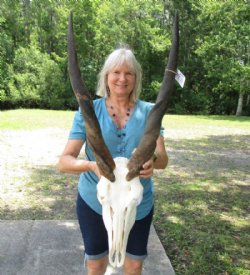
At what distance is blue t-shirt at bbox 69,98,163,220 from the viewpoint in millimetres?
2439

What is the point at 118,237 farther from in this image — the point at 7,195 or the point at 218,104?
the point at 218,104

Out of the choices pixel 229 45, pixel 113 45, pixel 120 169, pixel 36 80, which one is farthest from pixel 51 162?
pixel 113 45

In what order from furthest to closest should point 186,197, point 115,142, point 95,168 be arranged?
1. point 186,197
2. point 115,142
3. point 95,168

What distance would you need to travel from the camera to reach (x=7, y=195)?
20.6 ft

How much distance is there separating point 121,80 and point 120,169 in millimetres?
584

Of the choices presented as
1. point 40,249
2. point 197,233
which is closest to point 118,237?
point 40,249

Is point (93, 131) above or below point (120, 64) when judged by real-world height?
below

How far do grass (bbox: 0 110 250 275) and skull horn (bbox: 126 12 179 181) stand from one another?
2.21 meters

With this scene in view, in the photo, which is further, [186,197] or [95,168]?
[186,197]

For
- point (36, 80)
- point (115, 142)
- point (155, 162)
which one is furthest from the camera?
point (36, 80)

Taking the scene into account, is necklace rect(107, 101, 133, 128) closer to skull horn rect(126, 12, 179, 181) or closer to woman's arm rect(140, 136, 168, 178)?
woman's arm rect(140, 136, 168, 178)

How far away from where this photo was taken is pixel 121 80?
2410 millimetres

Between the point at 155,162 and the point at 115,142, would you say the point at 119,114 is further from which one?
the point at 155,162

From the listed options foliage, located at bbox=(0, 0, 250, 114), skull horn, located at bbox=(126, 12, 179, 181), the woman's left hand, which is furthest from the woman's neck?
foliage, located at bbox=(0, 0, 250, 114)
